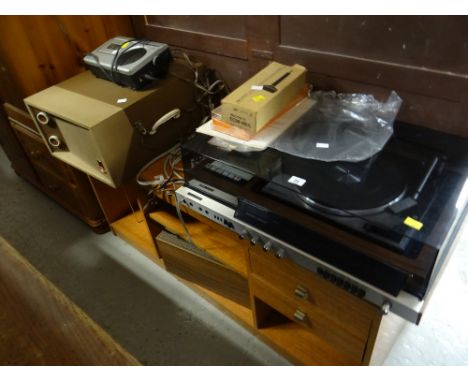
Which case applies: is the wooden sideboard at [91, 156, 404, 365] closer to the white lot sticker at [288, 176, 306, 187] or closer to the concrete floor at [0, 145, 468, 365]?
the concrete floor at [0, 145, 468, 365]

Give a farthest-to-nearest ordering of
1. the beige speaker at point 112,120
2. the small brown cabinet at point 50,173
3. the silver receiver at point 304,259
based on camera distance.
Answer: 1. the small brown cabinet at point 50,173
2. the beige speaker at point 112,120
3. the silver receiver at point 304,259

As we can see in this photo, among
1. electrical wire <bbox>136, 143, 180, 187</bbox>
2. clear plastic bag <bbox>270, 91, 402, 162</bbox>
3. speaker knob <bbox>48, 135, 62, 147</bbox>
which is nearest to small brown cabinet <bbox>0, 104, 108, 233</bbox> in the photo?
speaker knob <bbox>48, 135, 62, 147</bbox>

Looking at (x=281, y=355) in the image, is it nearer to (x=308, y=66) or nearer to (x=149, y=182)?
(x=149, y=182)

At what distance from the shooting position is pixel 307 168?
91 cm

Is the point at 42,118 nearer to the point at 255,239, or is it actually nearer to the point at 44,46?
the point at 44,46

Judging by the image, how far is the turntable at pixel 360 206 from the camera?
727mm

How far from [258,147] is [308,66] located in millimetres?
387

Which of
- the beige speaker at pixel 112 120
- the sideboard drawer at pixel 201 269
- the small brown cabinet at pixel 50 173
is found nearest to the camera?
the beige speaker at pixel 112 120

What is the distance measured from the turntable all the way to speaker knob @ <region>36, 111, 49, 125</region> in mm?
592

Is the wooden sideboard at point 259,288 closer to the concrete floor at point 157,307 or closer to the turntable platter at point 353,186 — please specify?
the concrete floor at point 157,307

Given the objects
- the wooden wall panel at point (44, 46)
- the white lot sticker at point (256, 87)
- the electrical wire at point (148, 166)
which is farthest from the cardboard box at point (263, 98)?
the wooden wall panel at point (44, 46)

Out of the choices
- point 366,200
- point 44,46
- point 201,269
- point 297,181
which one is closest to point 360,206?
point 366,200

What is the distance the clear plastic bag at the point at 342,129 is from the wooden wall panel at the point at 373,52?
57 mm
